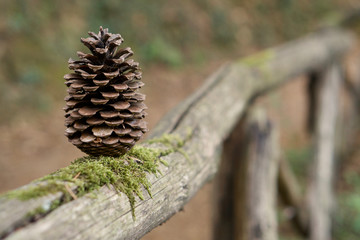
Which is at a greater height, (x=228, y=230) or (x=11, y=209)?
(x=11, y=209)

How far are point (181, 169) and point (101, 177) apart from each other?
53 cm

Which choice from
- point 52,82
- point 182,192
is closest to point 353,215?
point 182,192

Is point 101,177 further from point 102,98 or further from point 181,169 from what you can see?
point 181,169

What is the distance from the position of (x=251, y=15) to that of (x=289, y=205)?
902cm

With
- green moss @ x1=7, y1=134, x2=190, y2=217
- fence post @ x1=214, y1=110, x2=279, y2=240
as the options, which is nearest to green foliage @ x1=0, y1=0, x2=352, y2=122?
fence post @ x1=214, y1=110, x2=279, y2=240

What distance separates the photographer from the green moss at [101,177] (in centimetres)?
109

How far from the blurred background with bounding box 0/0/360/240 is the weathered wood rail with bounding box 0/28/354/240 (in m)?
1.40

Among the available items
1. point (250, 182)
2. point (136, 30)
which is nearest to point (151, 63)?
point (136, 30)

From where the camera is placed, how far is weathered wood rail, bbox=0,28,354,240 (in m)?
0.99

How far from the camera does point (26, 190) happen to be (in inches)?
41.3

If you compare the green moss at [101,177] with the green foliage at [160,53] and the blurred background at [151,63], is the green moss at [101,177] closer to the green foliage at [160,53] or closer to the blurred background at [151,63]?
the blurred background at [151,63]

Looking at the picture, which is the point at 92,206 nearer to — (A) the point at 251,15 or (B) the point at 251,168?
(B) the point at 251,168

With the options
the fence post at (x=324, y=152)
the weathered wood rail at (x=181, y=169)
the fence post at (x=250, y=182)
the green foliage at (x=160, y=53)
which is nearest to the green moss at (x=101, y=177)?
the weathered wood rail at (x=181, y=169)

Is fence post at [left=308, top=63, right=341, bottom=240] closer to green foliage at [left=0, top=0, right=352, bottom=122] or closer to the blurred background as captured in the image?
the blurred background
